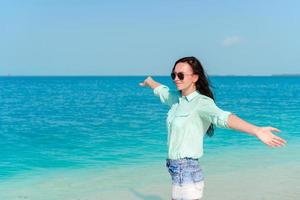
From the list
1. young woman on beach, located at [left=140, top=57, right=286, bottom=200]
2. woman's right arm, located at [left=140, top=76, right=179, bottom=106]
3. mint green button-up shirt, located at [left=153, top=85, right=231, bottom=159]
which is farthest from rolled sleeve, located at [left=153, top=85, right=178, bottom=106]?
mint green button-up shirt, located at [left=153, top=85, right=231, bottom=159]

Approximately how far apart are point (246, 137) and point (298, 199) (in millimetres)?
8670

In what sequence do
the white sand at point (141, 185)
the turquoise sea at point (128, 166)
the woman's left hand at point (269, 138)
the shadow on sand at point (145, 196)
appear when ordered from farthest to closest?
the turquoise sea at point (128, 166)
the white sand at point (141, 185)
the shadow on sand at point (145, 196)
the woman's left hand at point (269, 138)

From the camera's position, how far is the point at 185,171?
3.61 metres

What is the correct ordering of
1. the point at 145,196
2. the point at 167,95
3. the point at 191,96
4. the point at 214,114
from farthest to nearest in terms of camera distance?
the point at 145,196, the point at 167,95, the point at 191,96, the point at 214,114

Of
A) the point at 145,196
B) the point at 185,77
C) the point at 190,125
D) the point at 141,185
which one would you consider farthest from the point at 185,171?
the point at 141,185

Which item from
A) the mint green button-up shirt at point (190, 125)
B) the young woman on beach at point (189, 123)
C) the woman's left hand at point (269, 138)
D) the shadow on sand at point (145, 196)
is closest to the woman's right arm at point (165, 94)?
the young woman on beach at point (189, 123)

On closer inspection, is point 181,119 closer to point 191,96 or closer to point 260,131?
point 191,96

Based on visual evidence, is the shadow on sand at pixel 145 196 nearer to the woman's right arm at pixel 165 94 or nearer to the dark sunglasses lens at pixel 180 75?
the woman's right arm at pixel 165 94

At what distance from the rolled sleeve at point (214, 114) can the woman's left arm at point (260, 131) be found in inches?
1.5

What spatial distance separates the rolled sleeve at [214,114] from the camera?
3.35m

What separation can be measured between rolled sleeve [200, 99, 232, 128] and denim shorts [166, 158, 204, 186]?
1.17 ft

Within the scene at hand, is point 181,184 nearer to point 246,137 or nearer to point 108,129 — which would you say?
point 246,137

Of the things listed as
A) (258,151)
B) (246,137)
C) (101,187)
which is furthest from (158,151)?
(101,187)

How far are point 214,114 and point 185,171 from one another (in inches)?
19.7
